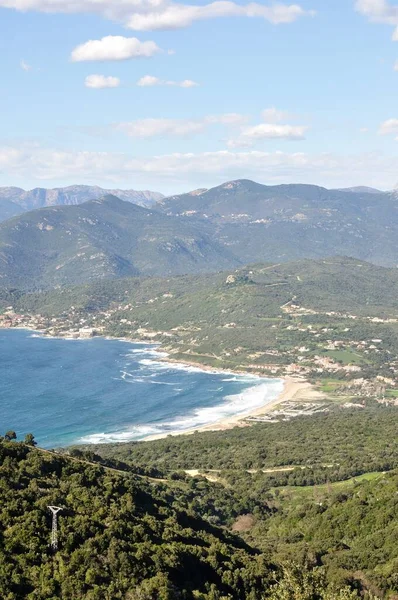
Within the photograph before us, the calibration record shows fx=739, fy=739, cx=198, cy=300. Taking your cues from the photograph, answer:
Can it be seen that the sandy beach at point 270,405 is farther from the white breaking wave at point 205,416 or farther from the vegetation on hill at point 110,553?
the vegetation on hill at point 110,553

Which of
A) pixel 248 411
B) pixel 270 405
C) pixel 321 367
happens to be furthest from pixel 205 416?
pixel 321 367

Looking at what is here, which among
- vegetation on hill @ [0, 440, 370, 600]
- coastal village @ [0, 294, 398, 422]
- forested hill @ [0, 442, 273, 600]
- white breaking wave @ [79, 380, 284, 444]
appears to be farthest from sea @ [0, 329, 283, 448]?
vegetation on hill @ [0, 440, 370, 600]

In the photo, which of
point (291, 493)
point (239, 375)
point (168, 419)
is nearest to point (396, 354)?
point (239, 375)

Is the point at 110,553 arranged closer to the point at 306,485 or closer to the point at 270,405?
the point at 306,485

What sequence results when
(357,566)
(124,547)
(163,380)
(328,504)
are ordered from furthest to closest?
1. (163,380)
2. (328,504)
3. (357,566)
4. (124,547)

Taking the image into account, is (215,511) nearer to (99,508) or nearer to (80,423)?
(99,508)

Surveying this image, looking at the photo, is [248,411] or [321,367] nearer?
[248,411]
